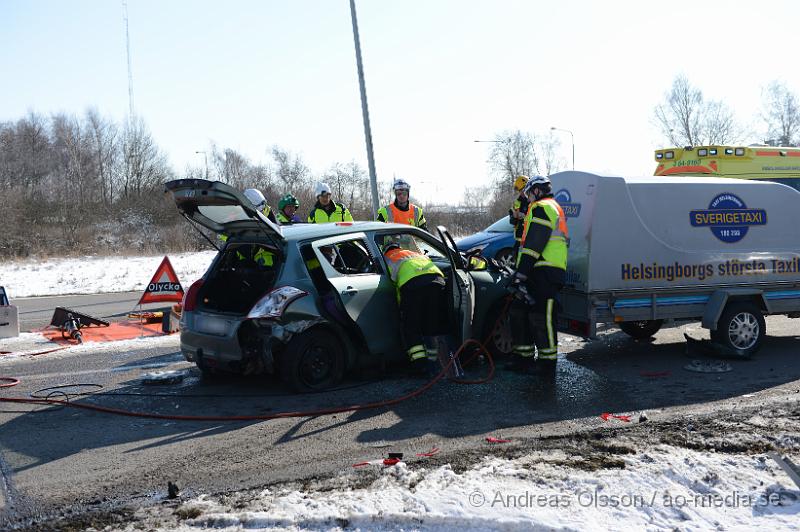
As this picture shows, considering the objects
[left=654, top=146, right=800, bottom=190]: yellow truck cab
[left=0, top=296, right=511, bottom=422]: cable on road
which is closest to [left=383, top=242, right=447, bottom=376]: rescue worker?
[left=0, top=296, right=511, bottom=422]: cable on road

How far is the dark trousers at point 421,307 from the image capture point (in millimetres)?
7039

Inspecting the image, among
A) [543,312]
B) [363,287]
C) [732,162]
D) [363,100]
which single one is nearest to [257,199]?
[363,287]

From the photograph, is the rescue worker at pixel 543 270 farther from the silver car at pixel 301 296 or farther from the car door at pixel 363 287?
the car door at pixel 363 287

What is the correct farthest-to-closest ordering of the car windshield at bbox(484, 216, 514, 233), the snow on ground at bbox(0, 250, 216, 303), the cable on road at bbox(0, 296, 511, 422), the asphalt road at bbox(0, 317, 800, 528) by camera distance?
the snow on ground at bbox(0, 250, 216, 303)
the car windshield at bbox(484, 216, 514, 233)
the cable on road at bbox(0, 296, 511, 422)
the asphalt road at bbox(0, 317, 800, 528)

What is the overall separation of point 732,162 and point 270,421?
38.6 feet

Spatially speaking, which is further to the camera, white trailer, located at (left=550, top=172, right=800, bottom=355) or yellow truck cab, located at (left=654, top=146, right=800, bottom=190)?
yellow truck cab, located at (left=654, top=146, right=800, bottom=190)

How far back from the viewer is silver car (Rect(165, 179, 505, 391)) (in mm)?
6652

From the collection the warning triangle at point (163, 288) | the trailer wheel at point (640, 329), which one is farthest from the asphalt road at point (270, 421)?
the warning triangle at point (163, 288)

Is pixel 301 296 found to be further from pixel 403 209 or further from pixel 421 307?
pixel 403 209

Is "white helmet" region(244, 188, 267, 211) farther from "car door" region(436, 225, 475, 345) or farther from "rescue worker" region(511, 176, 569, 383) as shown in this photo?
"rescue worker" region(511, 176, 569, 383)

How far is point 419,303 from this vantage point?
23.2 ft

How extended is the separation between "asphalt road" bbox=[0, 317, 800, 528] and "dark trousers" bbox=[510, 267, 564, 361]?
334 millimetres

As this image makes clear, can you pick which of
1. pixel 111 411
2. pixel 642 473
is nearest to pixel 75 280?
pixel 111 411

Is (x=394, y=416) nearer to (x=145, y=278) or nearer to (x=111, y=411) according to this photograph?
(x=111, y=411)
